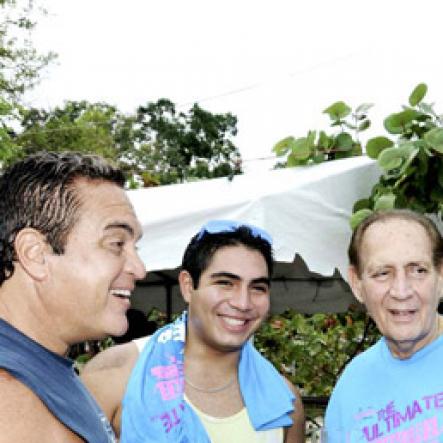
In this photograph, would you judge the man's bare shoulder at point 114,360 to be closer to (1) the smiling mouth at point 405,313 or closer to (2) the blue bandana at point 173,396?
(2) the blue bandana at point 173,396

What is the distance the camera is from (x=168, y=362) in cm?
235

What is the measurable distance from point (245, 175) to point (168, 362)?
1.19 metres

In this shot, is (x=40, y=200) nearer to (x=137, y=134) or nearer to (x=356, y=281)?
(x=356, y=281)

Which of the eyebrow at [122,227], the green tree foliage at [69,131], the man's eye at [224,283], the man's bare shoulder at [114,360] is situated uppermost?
the green tree foliage at [69,131]

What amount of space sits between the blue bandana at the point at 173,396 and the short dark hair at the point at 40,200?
0.96m

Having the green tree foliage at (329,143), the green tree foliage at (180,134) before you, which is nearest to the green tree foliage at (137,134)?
the green tree foliage at (180,134)

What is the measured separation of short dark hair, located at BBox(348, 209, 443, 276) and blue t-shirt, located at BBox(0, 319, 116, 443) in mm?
1134

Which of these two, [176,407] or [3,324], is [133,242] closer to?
[3,324]

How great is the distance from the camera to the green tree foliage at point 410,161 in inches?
109

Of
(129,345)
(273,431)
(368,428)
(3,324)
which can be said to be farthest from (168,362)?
(3,324)

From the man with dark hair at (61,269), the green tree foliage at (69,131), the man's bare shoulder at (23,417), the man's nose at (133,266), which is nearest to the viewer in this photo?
the man's bare shoulder at (23,417)

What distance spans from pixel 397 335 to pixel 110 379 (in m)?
0.91

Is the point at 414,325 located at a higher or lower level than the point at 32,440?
higher

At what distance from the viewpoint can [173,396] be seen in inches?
89.4
